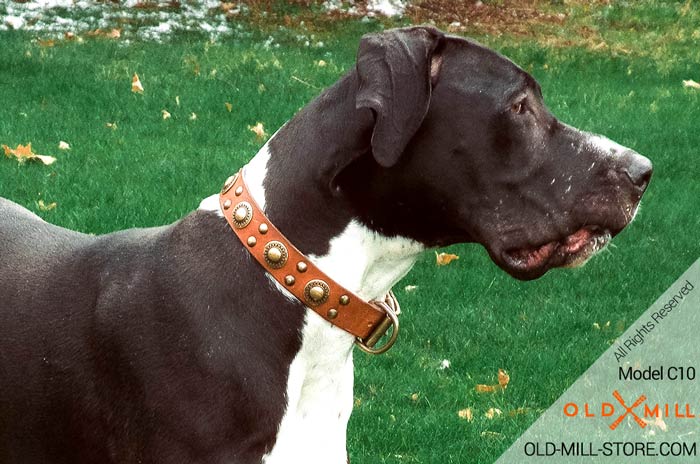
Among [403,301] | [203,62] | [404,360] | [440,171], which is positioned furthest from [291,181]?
[203,62]

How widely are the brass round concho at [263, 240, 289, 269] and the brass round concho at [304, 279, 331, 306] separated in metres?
0.09

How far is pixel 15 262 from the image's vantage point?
3.71 metres

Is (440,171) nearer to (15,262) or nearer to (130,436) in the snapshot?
(130,436)

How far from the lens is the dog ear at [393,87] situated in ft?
10.3

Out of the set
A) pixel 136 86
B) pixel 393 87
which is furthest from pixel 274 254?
pixel 136 86

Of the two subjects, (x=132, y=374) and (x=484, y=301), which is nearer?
(x=132, y=374)

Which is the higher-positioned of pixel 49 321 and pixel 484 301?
pixel 49 321

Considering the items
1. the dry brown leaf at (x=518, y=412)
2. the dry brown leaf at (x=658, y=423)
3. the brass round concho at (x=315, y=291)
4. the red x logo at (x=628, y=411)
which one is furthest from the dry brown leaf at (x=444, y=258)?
the brass round concho at (x=315, y=291)

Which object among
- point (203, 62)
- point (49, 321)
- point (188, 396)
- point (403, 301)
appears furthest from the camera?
point (203, 62)

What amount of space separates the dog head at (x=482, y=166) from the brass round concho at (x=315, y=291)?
0.67ft

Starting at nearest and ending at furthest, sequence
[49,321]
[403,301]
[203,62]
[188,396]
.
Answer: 1. [188,396]
2. [49,321]
3. [403,301]
4. [203,62]

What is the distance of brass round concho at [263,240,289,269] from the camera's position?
3.24 m

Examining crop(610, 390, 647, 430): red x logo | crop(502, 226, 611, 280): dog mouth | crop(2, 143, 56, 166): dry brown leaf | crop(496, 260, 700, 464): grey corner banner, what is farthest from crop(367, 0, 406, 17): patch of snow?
crop(502, 226, 611, 280): dog mouth

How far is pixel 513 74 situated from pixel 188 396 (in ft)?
3.97
